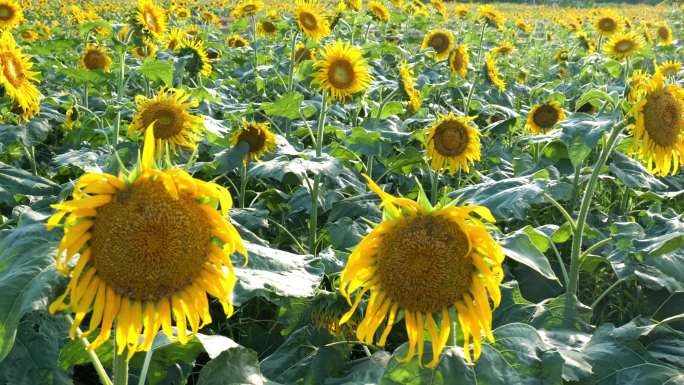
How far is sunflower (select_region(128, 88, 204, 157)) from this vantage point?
9.30ft

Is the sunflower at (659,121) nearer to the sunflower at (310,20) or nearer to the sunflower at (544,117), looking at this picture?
the sunflower at (544,117)

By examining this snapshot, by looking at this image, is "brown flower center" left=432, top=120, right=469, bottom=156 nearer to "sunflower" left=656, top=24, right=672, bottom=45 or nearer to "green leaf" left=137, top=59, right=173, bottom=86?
"green leaf" left=137, top=59, right=173, bottom=86

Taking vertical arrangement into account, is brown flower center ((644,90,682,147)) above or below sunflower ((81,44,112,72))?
above

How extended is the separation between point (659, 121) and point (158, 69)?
6.85 feet

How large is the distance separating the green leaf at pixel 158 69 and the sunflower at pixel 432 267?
6.17 ft

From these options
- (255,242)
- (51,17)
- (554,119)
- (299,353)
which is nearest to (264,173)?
(299,353)

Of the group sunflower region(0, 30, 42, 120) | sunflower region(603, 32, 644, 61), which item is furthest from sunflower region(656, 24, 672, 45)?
sunflower region(0, 30, 42, 120)

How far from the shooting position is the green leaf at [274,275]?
4.94 ft

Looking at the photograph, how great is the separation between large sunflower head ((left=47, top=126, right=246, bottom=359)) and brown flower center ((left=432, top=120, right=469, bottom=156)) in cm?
227

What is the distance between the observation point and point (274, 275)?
1.59 meters

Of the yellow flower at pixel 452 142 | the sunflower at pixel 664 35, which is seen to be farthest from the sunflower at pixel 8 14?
the sunflower at pixel 664 35

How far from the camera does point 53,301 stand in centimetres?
137

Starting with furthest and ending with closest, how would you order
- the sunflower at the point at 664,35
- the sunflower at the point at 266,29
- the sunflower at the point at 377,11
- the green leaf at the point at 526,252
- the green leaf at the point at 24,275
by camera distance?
the sunflower at the point at 664,35 → the sunflower at the point at 377,11 → the sunflower at the point at 266,29 → the green leaf at the point at 526,252 → the green leaf at the point at 24,275

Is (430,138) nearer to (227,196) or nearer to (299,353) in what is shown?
(299,353)
